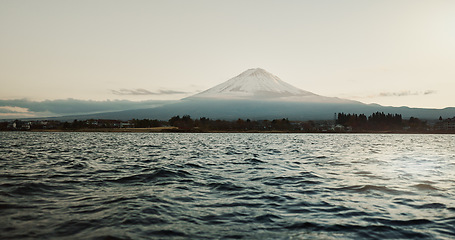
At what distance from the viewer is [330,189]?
1422 centimetres

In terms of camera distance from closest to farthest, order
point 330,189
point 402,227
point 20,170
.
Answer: point 402,227 → point 330,189 → point 20,170

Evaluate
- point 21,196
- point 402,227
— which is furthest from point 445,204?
point 21,196

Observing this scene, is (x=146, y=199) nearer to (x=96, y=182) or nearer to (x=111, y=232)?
(x=111, y=232)

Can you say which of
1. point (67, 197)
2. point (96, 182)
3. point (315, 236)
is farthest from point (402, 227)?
point (96, 182)

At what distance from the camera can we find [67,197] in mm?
11914

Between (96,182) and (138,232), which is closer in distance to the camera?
(138,232)

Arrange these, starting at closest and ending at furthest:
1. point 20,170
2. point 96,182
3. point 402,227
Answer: point 402,227
point 96,182
point 20,170

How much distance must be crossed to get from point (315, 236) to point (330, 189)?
6877 mm

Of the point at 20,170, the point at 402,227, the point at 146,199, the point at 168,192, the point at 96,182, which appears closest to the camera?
the point at 402,227

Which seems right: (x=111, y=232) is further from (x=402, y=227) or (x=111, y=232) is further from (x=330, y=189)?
(x=330, y=189)

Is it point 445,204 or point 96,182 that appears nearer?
point 445,204

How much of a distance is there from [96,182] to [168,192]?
176 inches

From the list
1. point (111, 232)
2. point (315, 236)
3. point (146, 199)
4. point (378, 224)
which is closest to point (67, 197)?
point (146, 199)

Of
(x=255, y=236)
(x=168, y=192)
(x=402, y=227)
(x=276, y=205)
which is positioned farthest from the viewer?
(x=168, y=192)
